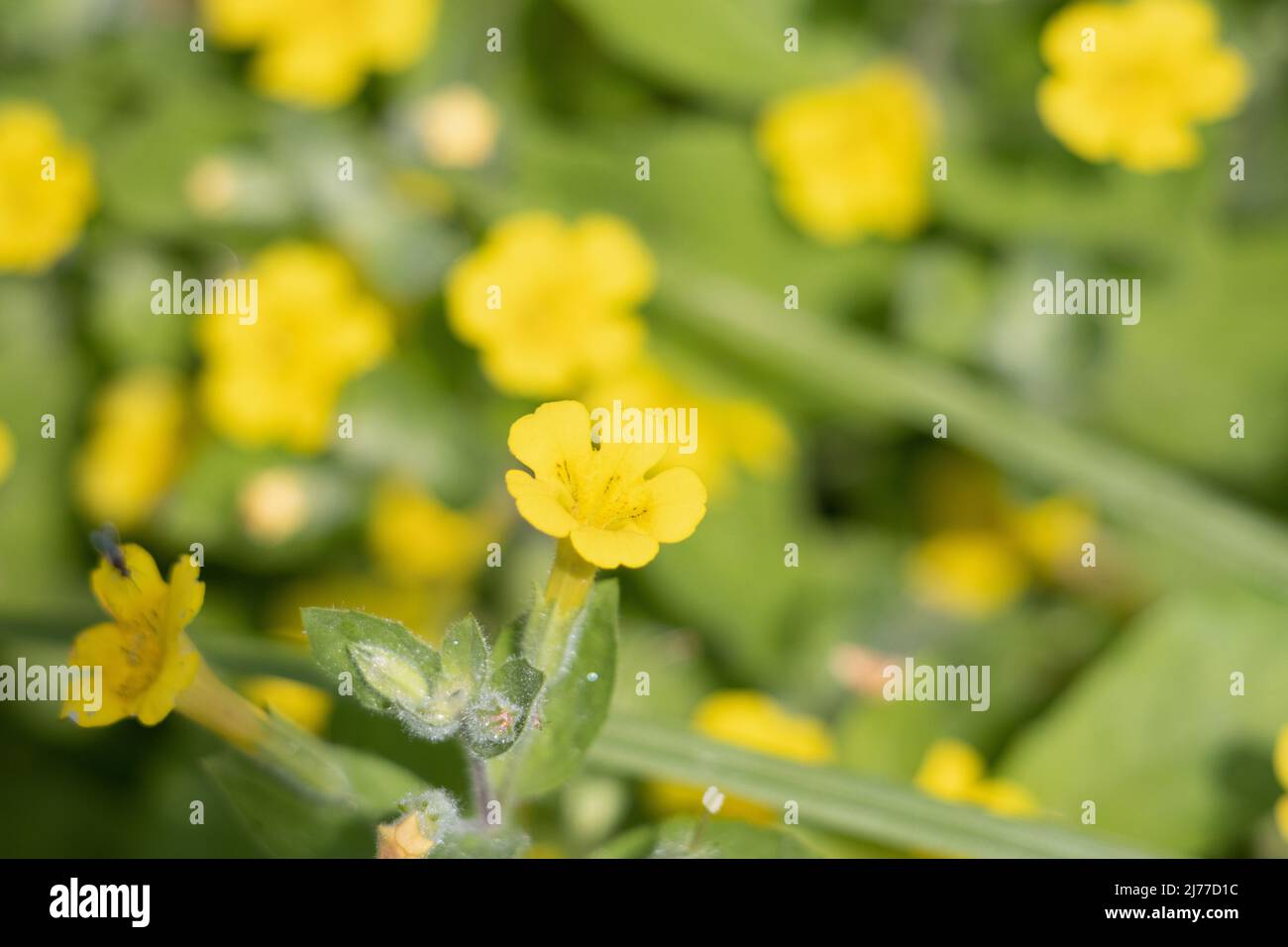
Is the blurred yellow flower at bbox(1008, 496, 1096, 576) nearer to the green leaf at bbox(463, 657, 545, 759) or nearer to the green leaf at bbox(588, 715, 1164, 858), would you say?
the green leaf at bbox(588, 715, 1164, 858)

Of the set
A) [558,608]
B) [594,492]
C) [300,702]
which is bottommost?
[300,702]

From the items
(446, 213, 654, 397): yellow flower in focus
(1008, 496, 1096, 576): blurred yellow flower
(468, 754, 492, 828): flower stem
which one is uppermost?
(446, 213, 654, 397): yellow flower in focus

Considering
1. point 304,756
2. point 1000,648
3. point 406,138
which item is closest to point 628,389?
point 406,138

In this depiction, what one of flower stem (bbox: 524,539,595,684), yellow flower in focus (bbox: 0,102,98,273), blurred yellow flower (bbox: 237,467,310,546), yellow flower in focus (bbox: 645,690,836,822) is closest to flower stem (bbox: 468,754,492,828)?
flower stem (bbox: 524,539,595,684)

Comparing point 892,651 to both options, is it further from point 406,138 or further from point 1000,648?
point 406,138

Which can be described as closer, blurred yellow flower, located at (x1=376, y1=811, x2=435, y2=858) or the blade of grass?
blurred yellow flower, located at (x1=376, y1=811, x2=435, y2=858)

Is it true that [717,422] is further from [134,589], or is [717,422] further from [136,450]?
[134,589]

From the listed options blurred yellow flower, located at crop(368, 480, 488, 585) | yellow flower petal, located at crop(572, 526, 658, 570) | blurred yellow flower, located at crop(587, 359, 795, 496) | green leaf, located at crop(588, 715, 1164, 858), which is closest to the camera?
yellow flower petal, located at crop(572, 526, 658, 570)

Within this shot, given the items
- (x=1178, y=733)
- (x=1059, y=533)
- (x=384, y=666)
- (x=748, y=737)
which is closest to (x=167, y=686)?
(x=384, y=666)
